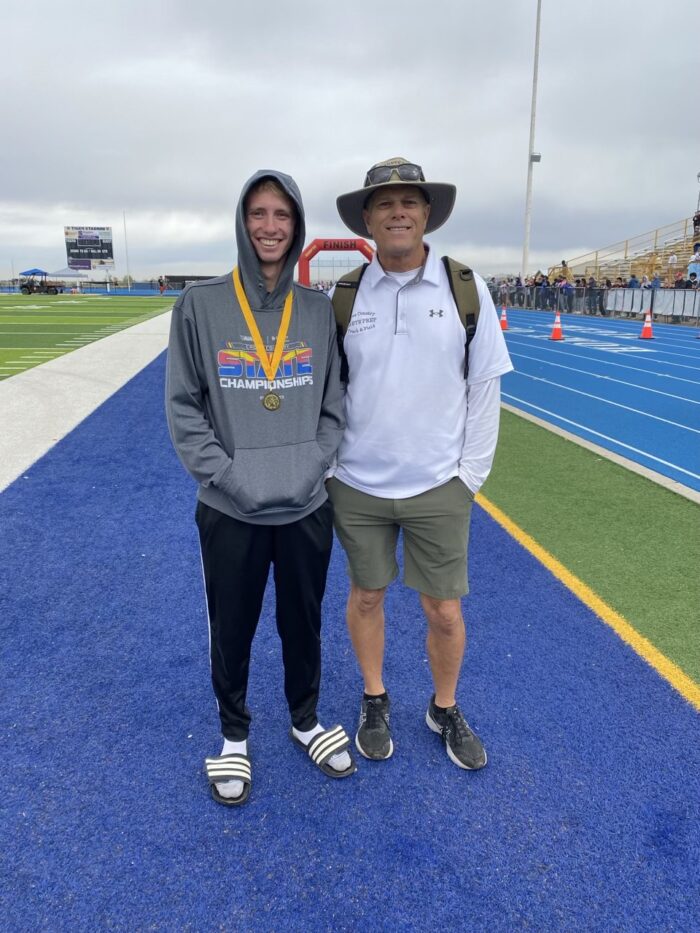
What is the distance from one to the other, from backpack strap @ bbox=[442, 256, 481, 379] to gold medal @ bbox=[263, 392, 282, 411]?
2.32ft

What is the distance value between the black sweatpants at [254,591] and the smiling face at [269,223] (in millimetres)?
874

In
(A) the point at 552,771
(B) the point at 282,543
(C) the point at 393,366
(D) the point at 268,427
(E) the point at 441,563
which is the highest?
(C) the point at 393,366

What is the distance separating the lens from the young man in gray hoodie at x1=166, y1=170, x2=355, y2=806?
6.76 feet

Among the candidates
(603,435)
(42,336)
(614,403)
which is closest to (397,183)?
(603,435)

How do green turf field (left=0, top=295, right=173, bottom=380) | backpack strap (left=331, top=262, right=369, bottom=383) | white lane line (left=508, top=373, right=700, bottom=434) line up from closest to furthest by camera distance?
backpack strap (left=331, top=262, right=369, bottom=383)
white lane line (left=508, top=373, right=700, bottom=434)
green turf field (left=0, top=295, right=173, bottom=380)

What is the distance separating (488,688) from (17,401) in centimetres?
839

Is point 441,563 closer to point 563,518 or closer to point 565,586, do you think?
point 565,586

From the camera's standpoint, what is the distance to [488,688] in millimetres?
2848

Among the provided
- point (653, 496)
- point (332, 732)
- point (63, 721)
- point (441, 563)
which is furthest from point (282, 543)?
point (653, 496)

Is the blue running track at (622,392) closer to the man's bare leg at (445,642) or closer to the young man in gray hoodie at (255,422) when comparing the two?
the man's bare leg at (445,642)

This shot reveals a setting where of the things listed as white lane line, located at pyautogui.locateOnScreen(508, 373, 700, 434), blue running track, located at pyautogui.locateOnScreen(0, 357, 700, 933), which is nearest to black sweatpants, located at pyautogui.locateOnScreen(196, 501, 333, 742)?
blue running track, located at pyautogui.locateOnScreen(0, 357, 700, 933)

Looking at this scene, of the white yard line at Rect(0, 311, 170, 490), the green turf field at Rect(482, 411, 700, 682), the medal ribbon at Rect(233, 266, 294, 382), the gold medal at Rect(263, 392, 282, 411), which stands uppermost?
the medal ribbon at Rect(233, 266, 294, 382)

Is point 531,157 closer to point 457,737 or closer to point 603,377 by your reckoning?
point 603,377

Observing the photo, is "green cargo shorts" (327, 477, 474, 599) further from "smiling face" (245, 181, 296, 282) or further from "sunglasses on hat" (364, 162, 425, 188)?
"sunglasses on hat" (364, 162, 425, 188)
